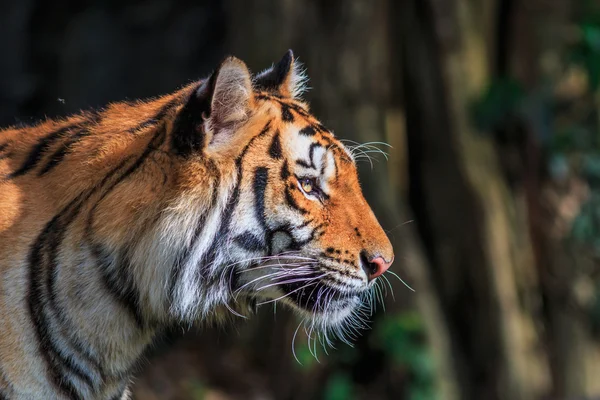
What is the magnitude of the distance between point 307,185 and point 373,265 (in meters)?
0.34

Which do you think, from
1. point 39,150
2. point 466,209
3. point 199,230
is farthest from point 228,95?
point 466,209

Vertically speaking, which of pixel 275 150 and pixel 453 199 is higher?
pixel 275 150

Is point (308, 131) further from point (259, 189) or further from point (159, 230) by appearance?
point (159, 230)

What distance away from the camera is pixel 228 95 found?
7.90 feet

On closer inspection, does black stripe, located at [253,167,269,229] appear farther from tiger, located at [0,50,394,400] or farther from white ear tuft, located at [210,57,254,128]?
white ear tuft, located at [210,57,254,128]

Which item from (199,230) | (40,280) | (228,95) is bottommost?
(40,280)

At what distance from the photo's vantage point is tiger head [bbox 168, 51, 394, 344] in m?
2.44

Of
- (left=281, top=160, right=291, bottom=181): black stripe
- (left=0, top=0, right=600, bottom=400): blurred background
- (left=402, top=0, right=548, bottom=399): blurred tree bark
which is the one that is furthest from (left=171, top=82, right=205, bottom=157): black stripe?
(left=402, top=0, right=548, bottom=399): blurred tree bark

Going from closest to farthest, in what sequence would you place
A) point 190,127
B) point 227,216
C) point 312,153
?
point 190,127, point 227,216, point 312,153

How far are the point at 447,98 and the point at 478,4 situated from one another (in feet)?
2.43

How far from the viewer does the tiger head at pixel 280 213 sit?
2439 millimetres

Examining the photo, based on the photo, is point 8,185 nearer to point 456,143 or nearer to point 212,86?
point 212,86

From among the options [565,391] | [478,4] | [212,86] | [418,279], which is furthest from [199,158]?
[565,391]

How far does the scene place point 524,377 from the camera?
18.9 feet
